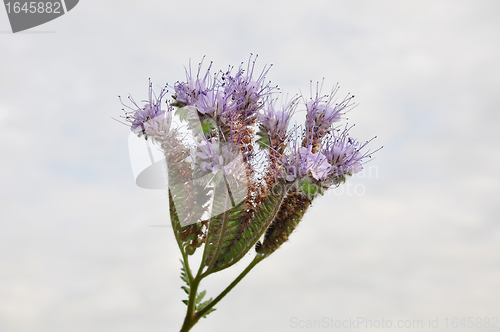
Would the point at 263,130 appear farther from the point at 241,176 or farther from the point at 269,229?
the point at 269,229

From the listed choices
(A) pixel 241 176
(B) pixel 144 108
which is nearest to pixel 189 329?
(A) pixel 241 176

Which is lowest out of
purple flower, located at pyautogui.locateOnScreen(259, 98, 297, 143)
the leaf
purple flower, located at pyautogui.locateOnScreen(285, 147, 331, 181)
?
the leaf

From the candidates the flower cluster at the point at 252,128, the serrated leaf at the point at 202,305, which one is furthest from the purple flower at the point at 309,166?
the serrated leaf at the point at 202,305

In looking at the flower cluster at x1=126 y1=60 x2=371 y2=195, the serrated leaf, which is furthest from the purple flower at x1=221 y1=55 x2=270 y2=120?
the serrated leaf

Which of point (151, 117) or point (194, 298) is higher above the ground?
point (151, 117)

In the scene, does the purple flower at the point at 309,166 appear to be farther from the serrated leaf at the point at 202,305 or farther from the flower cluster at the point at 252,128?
the serrated leaf at the point at 202,305

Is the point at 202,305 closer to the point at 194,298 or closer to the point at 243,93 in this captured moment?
the point at 194,298

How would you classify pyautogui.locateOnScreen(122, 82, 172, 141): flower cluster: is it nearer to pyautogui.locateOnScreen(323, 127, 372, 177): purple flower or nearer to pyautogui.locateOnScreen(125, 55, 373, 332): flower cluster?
pyautogui.locateOnScreen(125, 55, 373, 332): flower cluster

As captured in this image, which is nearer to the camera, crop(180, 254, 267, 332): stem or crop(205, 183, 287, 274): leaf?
crop(205, 183, 287, 274): leaf

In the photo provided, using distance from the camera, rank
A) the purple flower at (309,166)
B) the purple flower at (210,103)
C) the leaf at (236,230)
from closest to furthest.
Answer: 1. the purple flower at (309,166)
2. the leaf at (236,230)
3. the purple flower at (210,103)

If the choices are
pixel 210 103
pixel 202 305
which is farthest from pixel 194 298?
pixel 210 103

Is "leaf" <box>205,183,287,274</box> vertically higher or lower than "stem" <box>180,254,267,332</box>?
higher
